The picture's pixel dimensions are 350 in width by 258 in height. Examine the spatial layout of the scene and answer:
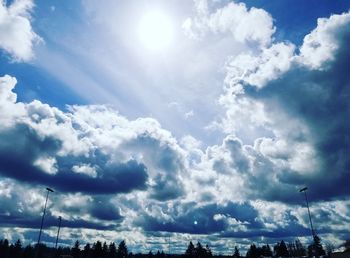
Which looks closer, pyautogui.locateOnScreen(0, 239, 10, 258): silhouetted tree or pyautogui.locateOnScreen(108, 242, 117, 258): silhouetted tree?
pyautogui.locateOnScreen(0, 239, 10, 258): silhouetted tree

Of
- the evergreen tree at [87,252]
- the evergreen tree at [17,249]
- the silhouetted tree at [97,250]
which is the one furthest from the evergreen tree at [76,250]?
the evergreen tree at [17,249]

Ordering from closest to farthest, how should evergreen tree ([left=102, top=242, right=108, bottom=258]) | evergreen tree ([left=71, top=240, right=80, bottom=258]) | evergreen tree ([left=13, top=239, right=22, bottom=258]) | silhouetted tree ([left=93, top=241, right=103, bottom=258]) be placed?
evergreen tree ([left=13, top=239, right=22, bottom=258]), silhouetted tree ([left=93, top=241, right=103, bottom=258]), evergreen tree ([left=102, top=242, right=108, bottom=258]), evergreen tree ([left=71, top=240, right=80, bottom=258])

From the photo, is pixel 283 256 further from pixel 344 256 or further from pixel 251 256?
pixel 344 256

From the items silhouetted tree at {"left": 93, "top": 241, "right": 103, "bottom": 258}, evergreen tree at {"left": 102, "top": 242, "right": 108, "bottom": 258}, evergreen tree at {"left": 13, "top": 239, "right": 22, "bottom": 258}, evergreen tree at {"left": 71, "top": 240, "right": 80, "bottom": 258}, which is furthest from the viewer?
evergreen tree at {"left": 71, "top": 240, "right": 80, "bottom": 258}

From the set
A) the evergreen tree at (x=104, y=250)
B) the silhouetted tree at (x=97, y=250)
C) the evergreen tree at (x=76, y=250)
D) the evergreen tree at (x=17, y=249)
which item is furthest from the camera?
the evergreen tree at (x=76, y=250)

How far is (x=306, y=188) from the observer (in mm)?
66438

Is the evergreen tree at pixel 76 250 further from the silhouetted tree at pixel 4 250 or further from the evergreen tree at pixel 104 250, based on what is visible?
the silhouetted tree at pixel 4 250

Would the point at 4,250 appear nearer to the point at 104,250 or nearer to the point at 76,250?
the point at 76,250

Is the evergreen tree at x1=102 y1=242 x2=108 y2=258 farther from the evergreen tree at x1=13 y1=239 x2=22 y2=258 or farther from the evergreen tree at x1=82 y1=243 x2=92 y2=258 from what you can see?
the evergreen tree at x1=13 y1=239 x2=22 y2=258

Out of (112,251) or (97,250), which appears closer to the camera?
(97,250)

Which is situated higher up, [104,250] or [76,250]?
[76,250]

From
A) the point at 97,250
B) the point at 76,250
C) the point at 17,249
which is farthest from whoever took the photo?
the point at 76,250

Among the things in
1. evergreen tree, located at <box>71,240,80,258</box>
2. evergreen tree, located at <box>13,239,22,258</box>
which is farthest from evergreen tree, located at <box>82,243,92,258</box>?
evergreen tree, located at <box>13,239,22,258</box>

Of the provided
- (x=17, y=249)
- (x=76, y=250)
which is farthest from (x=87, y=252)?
(x=17, y=249)
